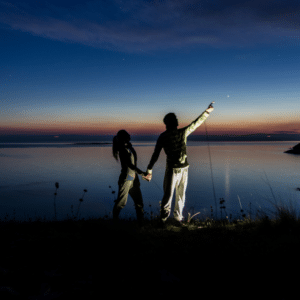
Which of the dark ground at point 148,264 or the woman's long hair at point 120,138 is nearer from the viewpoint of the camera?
the dark ground at point 148,264

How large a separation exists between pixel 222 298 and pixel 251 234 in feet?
7.77

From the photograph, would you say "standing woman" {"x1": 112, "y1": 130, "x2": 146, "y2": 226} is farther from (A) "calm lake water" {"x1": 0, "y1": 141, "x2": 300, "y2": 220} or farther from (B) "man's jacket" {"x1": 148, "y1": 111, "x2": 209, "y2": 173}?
(A) "calm lake water" {"x1": 0, "y1": 141, "x2": 300, "y2": 220}

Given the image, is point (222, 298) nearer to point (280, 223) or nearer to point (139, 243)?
point (139, 243)

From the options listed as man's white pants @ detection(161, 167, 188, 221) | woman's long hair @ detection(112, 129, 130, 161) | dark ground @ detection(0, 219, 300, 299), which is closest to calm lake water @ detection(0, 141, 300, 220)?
man's white pants @ detection(161, 167, 188, 221)

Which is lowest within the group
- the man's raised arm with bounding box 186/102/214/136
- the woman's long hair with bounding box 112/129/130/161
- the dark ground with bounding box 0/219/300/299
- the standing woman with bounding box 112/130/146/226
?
the dark ground with bounding box 0/219/300/299

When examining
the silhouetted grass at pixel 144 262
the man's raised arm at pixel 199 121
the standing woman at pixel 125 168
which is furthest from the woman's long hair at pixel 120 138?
the silhouetted grass at pixel 144 262

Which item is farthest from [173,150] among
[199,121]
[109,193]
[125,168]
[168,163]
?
[109,193]

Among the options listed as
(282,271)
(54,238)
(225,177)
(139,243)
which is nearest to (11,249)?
(54,238)

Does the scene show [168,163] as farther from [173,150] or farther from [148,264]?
[148,264]

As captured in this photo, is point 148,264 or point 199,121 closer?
point 148,264

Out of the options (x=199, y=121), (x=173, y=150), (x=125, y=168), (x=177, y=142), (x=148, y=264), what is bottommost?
(x=148, y=264)

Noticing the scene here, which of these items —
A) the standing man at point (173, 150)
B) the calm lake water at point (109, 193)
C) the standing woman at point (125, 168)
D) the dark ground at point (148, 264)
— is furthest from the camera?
the calm lake water at point (109, 193)

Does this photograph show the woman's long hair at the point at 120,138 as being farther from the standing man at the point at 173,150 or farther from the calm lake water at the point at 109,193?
the calm lake water at the point at 109,193

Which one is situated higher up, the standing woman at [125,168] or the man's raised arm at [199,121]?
the man's raised arm at [199,121]
